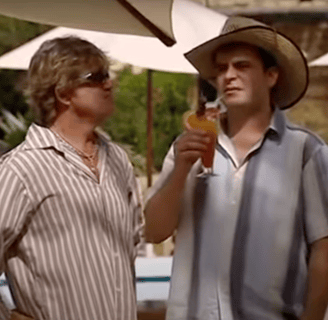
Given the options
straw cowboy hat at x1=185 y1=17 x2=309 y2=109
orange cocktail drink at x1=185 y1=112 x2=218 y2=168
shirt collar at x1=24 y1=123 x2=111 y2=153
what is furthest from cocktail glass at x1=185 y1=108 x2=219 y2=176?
shirt collar at x1=24 y1=123 x2=111 y2=153

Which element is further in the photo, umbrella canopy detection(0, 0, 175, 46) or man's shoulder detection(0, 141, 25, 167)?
umbrella canopy detection(0, 0, 175, 46)

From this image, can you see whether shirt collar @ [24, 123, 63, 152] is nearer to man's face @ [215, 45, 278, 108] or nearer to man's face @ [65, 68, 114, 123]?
man's face @ [65, 68, 114, 123]

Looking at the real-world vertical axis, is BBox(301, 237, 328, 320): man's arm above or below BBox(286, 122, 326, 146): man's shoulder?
below

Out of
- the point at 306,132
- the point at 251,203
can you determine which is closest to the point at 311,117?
the point at 306,132

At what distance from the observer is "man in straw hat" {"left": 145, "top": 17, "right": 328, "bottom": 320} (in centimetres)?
74

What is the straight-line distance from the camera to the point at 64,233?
73 centimetres

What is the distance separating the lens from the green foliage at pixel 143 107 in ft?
2.59

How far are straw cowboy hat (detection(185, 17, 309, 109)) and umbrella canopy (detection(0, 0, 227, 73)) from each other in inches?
1.1

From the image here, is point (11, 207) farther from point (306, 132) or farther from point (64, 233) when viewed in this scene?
point (306, 132)

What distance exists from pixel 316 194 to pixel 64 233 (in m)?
0.38

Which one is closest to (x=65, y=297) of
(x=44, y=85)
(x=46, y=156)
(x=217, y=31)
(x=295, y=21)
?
(x=46, y=156)

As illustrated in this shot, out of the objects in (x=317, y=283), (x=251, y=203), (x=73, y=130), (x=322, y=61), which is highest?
(x=322, y=61)

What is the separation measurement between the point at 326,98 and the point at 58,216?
493mm

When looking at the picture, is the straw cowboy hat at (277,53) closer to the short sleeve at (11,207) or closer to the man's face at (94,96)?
the man's face at (94,96)
